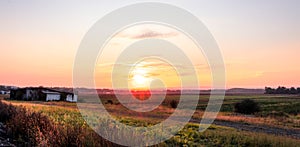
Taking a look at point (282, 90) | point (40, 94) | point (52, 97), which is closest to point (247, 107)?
point (52, 97)

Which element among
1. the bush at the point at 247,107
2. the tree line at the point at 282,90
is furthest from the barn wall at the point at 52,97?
the tree line at the point at 282,90

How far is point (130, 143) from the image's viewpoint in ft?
23.3

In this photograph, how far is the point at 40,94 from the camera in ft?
249

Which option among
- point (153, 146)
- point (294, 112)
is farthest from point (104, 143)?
point (294, 112)

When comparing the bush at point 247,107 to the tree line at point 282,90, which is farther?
the tree line at point 282,90

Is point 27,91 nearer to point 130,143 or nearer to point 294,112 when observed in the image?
point 294,112

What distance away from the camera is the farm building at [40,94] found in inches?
2990

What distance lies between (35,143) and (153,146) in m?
2.84

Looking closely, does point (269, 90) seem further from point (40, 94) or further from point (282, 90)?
point (40, 94)

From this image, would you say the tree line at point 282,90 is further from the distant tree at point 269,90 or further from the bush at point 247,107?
the bush at point 247,107

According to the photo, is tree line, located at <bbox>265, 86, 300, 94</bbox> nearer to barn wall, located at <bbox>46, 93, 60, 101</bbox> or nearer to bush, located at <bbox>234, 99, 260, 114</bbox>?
bush, located at <bbox>234, 99, 260, 114</bbox>

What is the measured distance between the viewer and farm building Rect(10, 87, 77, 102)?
249 feet

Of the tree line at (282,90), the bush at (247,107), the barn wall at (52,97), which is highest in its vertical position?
the tree line at (282,90)

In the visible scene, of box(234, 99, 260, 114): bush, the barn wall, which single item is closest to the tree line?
box(234, 99, 260, 114): bush
